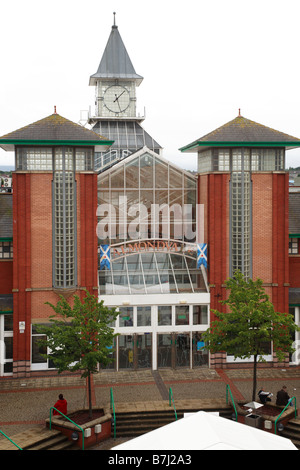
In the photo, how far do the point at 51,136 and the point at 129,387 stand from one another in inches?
503

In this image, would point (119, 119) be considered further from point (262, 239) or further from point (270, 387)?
point (270, 387)

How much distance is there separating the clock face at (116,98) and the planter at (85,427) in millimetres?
36520

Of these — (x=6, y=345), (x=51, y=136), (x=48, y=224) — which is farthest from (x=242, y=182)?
(x=6, y=345)

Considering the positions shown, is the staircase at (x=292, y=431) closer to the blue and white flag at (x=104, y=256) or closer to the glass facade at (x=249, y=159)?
the blue and white flag at (x=104, y=256)

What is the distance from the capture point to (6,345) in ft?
95.0

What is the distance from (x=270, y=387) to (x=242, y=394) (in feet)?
6.17

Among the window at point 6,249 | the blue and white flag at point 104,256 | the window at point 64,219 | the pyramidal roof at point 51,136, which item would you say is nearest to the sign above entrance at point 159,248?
the blue and white flag at point 104,256

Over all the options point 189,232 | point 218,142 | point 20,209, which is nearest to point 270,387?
point 189,232

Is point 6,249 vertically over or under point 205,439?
over

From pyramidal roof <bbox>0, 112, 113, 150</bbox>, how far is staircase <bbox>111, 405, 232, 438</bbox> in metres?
13.1

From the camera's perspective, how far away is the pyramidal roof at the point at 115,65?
52906 mm

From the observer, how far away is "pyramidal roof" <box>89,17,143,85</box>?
5291cm

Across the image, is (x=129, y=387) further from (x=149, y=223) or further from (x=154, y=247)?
(x=149, y=223)
